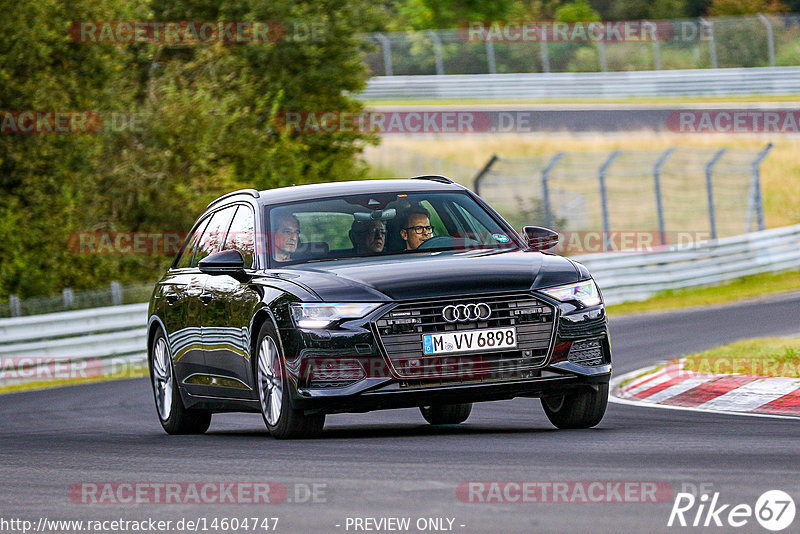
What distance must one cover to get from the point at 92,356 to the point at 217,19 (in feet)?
49.4

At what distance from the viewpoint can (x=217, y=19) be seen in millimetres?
34719

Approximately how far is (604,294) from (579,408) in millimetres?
16521

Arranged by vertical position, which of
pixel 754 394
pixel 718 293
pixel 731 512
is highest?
pixel 731 512

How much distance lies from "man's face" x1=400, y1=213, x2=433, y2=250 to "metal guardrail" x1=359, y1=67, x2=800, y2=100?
32878 mm

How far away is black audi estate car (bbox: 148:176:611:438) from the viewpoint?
8.45 m

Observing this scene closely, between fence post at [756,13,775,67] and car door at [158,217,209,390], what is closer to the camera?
car door at [158,217,209,390]

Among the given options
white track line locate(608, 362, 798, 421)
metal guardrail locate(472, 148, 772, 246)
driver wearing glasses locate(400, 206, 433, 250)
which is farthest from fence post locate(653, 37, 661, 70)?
driver wearing glasses locate(400, 206, 433, 250)

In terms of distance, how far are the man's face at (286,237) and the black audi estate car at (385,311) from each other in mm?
11

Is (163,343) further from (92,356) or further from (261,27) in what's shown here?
(261,27)

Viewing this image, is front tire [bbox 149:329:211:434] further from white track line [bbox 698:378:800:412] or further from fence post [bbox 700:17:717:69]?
fence post [bbox 700:17:717:69]

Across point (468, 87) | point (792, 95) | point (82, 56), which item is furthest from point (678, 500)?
point (468, 87)

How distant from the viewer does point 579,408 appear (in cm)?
919

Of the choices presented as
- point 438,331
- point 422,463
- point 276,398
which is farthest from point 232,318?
point 422,463
